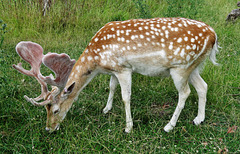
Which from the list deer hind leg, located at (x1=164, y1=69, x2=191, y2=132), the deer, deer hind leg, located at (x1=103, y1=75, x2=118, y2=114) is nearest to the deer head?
the deer

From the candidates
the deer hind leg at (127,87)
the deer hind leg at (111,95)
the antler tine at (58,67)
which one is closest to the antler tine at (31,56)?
the antler tine at (58,67)

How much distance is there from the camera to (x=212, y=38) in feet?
9.90

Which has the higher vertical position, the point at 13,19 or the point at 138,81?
the point at 13,19

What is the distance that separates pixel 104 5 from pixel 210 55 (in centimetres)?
433

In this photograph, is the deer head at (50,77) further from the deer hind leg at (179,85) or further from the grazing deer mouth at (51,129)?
the deer hind leg at (179,85)

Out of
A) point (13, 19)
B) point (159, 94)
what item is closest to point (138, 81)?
point (159, 94)

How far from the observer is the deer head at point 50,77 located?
8.80 feet

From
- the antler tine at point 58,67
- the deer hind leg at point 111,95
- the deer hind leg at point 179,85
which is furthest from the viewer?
the deer hind leg at point 111,95

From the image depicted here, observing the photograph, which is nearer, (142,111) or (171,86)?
(142,111)

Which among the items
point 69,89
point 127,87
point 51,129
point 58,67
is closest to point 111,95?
point 127,87

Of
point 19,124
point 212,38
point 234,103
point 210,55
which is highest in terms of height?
point 212,38

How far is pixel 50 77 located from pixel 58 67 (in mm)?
142

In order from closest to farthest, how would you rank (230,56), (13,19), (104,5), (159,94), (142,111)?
(142,111) → (159,94) → (230,56) → (13,19) → (104,5)

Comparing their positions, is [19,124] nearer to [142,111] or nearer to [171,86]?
[142,111]
